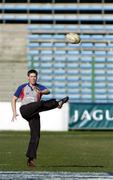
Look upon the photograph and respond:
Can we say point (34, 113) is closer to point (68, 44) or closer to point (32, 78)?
point (32, 78)

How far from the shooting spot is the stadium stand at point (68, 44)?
33.9 meters

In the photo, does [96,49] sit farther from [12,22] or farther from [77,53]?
[12,22]

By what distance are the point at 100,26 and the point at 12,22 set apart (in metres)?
5.06

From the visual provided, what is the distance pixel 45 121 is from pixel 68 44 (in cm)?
967

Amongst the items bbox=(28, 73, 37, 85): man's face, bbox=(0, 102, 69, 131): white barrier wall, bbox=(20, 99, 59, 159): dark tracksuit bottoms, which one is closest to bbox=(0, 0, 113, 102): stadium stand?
bbox=(0, 102, 69, 131): white barrier wall

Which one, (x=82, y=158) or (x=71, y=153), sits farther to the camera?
(x=71, y=153)

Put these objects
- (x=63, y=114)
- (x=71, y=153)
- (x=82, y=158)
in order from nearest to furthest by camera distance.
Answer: (x=82, y=158) → (x=71, y=153) → (x=63, y=114)

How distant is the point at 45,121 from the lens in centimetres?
2600

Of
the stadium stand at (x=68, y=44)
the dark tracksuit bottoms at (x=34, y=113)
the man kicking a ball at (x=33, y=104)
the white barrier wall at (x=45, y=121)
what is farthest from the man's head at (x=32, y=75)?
the stadium stand at (x=68, y=44)

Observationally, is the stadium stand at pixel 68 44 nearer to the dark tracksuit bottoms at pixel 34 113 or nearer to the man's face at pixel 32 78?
the dark tracksuit bottoms at pixel 34 113

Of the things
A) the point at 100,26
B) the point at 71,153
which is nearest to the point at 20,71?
the point at 100,26

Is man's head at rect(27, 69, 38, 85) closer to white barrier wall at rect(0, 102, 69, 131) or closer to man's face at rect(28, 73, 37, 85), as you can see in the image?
man's face at rect(28, 73, 37, 85)

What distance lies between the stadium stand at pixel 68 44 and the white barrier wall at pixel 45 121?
7.17 meters

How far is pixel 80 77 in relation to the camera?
3409 cm
